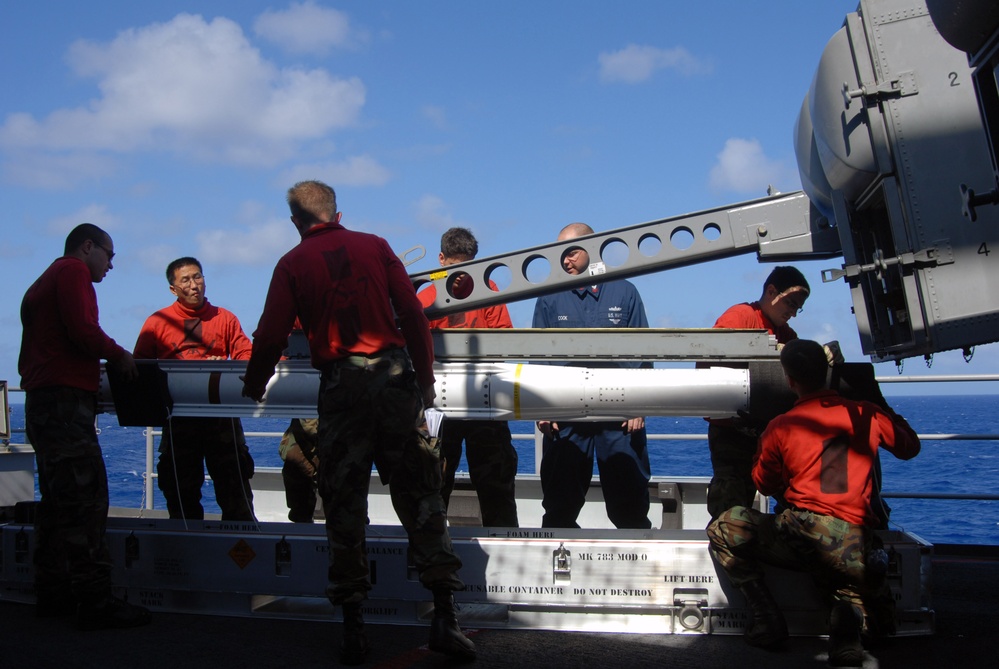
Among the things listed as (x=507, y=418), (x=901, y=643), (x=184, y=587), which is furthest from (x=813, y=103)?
(x=184, y=587)

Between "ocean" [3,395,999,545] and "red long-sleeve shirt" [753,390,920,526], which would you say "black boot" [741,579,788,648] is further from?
"ocean" [3,395,999,545]

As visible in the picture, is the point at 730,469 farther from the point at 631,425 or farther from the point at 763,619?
the point at 763,619

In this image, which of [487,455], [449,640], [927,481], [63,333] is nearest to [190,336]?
[63,333]

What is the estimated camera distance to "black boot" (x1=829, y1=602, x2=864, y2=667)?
3.57m

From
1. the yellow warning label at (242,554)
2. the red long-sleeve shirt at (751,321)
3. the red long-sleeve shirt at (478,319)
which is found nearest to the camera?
the yellow warning label at (242,554)

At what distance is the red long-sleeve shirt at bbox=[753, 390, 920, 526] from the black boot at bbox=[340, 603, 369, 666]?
6.37ft

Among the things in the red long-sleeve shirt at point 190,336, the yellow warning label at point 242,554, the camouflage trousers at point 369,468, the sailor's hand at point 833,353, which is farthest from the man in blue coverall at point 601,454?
the red long-sleeve shirt at point 190,336

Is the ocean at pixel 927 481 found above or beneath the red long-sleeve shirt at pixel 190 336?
beneath

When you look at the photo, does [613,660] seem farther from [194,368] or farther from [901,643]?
[194,368]

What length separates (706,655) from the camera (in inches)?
148

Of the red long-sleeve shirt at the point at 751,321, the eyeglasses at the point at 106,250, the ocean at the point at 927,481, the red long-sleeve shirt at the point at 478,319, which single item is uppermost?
the eyeglasses at the point at 106,250

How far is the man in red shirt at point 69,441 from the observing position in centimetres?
440

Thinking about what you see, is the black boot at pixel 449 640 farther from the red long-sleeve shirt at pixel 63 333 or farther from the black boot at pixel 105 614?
the red long-sleeve shirt at pixel 63 333

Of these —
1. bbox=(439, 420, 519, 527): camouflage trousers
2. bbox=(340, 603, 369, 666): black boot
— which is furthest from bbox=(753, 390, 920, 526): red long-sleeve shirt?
bbox=(340, 603, 369, 666): black boot
